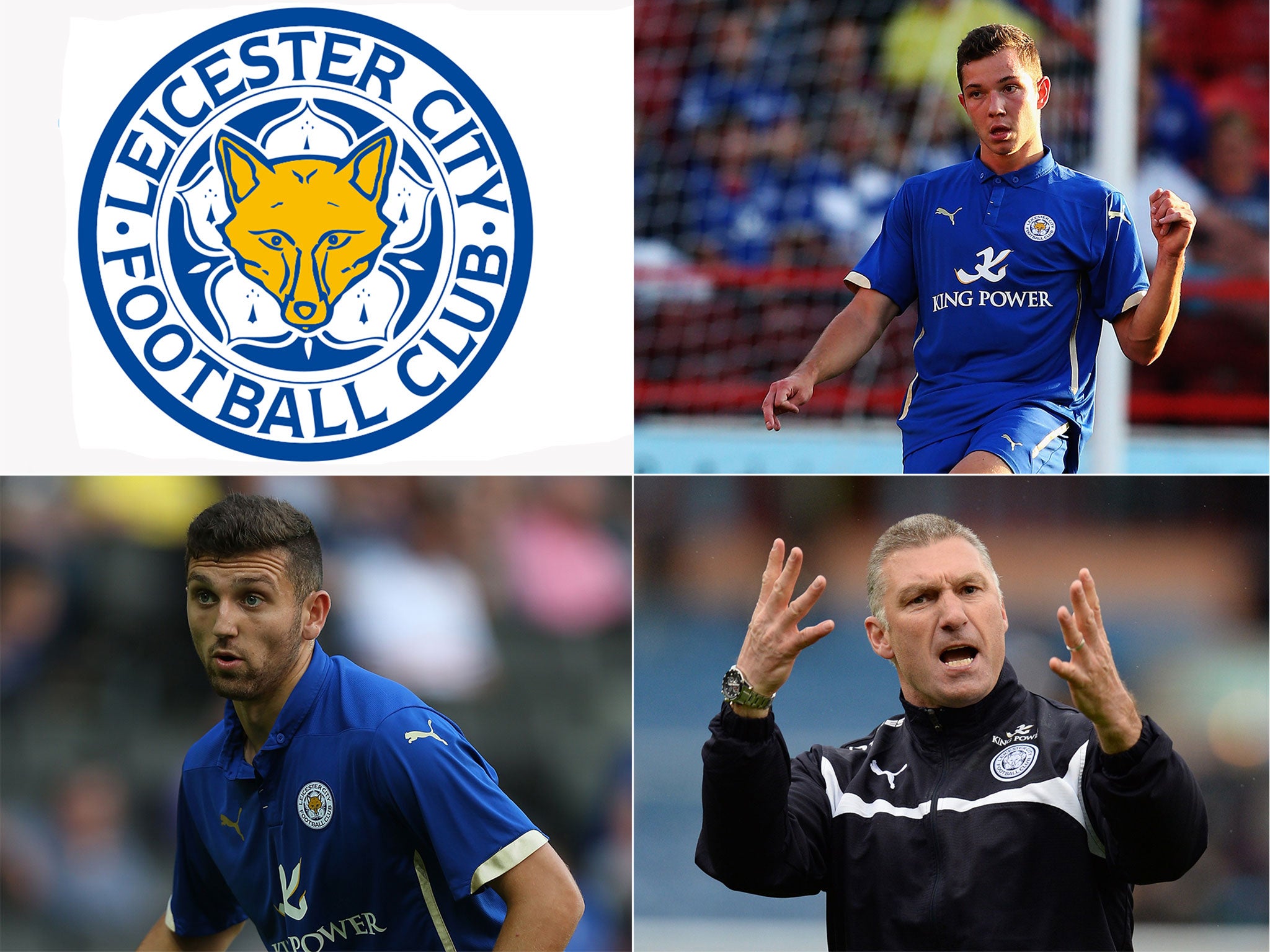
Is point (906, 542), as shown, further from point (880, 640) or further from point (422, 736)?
point (422, 736)

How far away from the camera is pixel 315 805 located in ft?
8.21

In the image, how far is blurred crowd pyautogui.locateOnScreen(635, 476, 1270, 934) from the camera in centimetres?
338

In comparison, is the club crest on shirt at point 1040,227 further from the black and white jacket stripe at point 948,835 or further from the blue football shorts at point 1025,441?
the black and white jacket stripe at point 948,835

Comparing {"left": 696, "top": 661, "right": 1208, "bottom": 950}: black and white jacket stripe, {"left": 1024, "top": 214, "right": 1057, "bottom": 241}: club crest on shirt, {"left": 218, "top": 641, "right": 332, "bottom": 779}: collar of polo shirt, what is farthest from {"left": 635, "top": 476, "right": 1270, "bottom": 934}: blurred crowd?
{"left": 218, "top": 641, "right": 332, "bottom": 779}: collar of polo shirt

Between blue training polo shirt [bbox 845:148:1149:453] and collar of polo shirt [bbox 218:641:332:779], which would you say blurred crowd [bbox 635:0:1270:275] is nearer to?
blue training polo shirt [bbox 845:148:1149:453]

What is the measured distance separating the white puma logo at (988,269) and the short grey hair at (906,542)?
1.88 feet

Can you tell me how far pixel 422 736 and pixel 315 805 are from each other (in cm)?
32

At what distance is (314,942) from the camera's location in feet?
8.29

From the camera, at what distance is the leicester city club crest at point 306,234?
3.46 meters

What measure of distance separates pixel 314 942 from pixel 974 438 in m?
1.73

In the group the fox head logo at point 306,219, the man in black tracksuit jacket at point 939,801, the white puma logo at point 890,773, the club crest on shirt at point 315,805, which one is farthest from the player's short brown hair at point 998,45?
the club crest on shirt at point 315,805

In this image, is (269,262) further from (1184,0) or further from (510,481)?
(1184,0)

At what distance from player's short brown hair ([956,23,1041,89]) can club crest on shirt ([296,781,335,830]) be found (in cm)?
195

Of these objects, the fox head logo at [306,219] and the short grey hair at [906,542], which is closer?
the short grey hair at [906,542]
